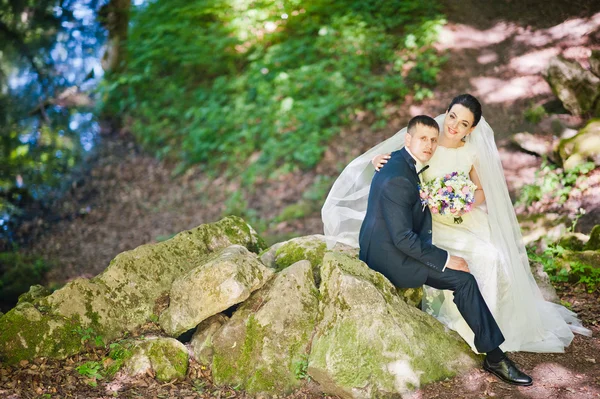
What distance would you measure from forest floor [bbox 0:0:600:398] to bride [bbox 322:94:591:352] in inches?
120

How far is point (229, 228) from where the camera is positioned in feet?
17.6

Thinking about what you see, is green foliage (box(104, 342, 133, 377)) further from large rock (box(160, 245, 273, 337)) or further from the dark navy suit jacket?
the dark navy suit jacket

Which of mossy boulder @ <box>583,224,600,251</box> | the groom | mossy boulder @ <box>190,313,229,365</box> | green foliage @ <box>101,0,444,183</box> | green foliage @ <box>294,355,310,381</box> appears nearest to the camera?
the groom

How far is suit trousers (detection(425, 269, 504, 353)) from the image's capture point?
3.90 metres

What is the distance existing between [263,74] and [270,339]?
29.4 ft

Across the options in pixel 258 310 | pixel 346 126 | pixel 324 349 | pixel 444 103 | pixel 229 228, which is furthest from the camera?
pixel 346 126

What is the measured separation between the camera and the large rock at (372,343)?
3.79 meters

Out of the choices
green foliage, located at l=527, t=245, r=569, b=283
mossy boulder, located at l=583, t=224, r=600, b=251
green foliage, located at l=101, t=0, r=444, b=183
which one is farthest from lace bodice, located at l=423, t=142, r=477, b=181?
green foliage, located at l=101, t=0, r=444, b=183

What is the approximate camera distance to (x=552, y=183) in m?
7.55

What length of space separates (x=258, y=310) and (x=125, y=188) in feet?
27.5

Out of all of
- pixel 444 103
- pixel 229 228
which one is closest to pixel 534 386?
pixel 229 228

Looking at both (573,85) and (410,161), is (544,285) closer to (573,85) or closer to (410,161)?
(410,161)

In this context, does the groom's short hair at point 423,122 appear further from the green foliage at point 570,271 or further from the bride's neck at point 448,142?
the green foliage at point 570,271

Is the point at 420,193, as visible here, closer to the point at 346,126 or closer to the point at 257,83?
the point at 346,126
